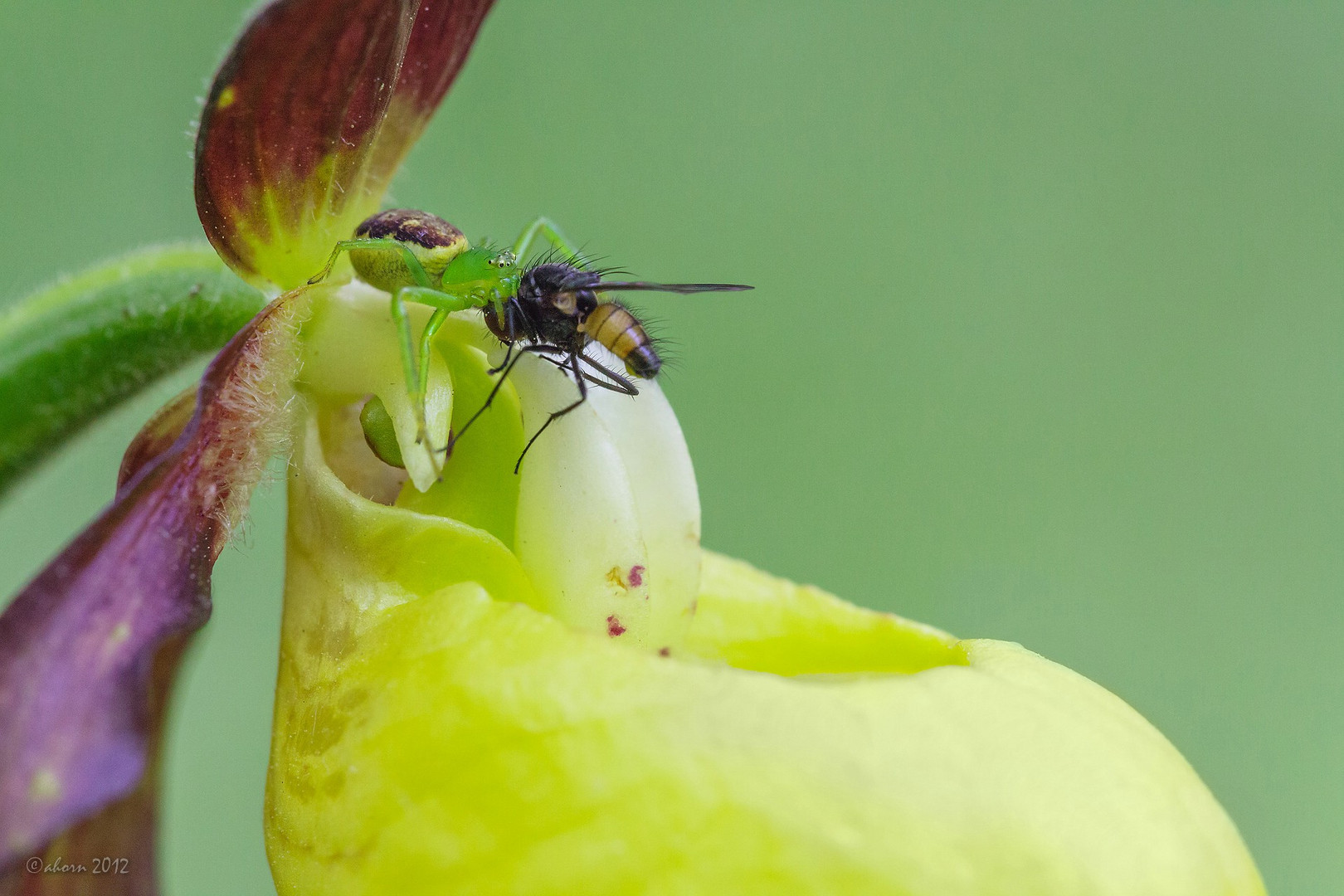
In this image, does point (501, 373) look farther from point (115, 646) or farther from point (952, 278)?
point (952, 278)

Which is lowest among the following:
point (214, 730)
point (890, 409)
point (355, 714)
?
point (214, 730)

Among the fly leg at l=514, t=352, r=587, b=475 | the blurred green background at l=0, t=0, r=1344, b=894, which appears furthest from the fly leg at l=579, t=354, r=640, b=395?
the blurred green background at l=0, t=0, r=1344, b=894

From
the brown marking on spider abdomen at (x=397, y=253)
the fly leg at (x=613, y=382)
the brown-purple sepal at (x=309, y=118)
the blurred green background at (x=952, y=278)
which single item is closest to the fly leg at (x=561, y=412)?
the fly leg at (x=613, y=382)

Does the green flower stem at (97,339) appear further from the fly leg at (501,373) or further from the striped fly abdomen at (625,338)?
the striped fly abdomen at (625,338)

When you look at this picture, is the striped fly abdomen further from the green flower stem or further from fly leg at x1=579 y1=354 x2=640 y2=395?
the green flower stem

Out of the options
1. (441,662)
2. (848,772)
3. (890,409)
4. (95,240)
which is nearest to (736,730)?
(848,772)

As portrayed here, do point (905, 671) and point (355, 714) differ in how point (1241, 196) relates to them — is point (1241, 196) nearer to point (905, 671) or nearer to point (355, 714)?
point (905, 671)
